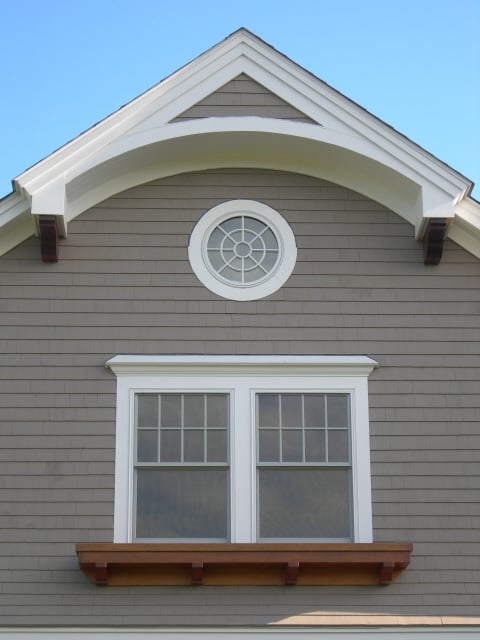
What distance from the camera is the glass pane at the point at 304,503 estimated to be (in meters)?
11.9

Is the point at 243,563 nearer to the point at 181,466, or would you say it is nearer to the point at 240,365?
the point at 181,466

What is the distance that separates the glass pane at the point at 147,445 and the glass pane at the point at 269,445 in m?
1.09

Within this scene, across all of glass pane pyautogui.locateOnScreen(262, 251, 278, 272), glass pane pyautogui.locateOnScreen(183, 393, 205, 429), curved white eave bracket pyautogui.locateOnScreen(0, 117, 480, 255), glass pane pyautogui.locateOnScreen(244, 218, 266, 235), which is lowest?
glass pane pyautogui.locateOnScreen(183, 393, 205, 429)

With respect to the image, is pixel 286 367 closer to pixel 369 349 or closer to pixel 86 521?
pixel 369 349

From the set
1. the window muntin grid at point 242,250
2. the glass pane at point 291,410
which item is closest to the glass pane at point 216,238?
the window muntin grid at point 242,250

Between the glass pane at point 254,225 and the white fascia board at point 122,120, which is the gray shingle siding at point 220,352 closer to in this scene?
the glass pane at point 254,225

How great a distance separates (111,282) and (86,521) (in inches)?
101

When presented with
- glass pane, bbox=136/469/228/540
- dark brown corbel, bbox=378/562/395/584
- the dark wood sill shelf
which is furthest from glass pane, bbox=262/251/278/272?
dark brown corbel, bbox=378/562/395/584

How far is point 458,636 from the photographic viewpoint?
11.5 metres

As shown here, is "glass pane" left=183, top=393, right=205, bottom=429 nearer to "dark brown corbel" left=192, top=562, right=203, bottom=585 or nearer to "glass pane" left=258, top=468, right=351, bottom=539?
"glass pane" left=258, top=468, right=351, bottom=539

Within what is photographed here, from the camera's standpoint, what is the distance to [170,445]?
12117 mm

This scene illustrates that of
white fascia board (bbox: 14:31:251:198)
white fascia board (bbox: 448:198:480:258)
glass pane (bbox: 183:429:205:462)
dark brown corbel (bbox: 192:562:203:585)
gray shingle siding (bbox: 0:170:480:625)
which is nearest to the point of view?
dark brown corbel (bbox: 192:562:203:585)

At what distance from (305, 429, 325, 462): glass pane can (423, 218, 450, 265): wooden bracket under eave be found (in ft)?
7.41

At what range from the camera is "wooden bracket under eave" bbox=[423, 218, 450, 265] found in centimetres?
1253
